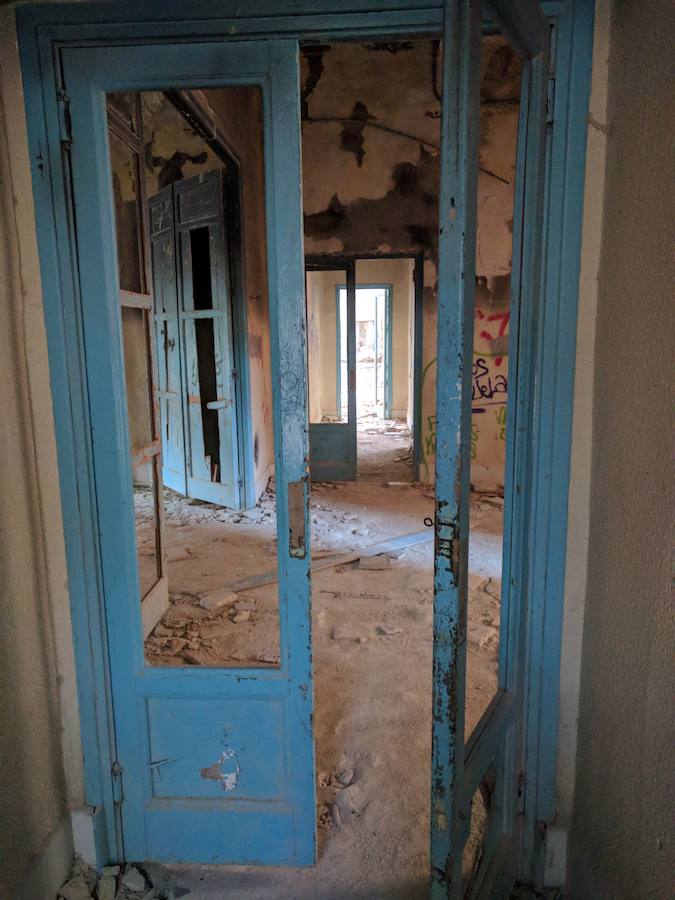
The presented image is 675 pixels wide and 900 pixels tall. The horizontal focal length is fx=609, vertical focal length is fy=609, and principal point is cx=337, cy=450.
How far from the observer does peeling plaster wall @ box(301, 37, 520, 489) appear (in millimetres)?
5367

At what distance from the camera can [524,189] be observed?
1427 mm

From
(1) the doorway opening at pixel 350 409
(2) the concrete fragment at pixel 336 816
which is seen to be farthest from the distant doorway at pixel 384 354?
(2) the concrete fragment at pixel 336 816

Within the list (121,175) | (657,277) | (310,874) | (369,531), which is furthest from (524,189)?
(121,175)

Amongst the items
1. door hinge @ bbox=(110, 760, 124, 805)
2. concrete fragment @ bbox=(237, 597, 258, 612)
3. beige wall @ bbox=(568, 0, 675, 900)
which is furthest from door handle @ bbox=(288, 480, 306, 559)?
concrete fragment @ bbox=(237, 597, 258, 612)

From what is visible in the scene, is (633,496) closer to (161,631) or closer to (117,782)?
(117,782)

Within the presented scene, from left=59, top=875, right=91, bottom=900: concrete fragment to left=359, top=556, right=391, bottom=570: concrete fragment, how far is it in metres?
2.54

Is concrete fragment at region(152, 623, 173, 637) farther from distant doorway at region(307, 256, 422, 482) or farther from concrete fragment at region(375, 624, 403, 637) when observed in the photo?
distant doorway at region(307, 256, 422, 482)

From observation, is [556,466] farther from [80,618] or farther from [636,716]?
[80,618]

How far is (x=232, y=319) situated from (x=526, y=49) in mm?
3977

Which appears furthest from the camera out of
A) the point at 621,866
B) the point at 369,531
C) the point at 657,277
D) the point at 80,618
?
the point at 369,531

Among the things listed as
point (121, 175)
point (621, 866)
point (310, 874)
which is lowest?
point (310, 874)

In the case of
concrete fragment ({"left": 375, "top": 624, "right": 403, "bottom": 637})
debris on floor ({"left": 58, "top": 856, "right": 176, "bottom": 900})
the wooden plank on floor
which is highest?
the wooden plank on floor

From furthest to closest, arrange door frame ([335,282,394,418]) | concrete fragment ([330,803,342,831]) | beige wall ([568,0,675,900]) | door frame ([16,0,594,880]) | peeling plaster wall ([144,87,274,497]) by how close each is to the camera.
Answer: door frame ([335,282,394,418]), peeling plaster wall ([144,87,274,497]), concrete fragment ([330,803,342,831]), door frame ([16,0,594,880]), beige wall ([568,0,675,900])

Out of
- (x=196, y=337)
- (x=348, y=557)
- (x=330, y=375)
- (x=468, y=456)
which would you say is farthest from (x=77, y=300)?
(x=330, y=375)
